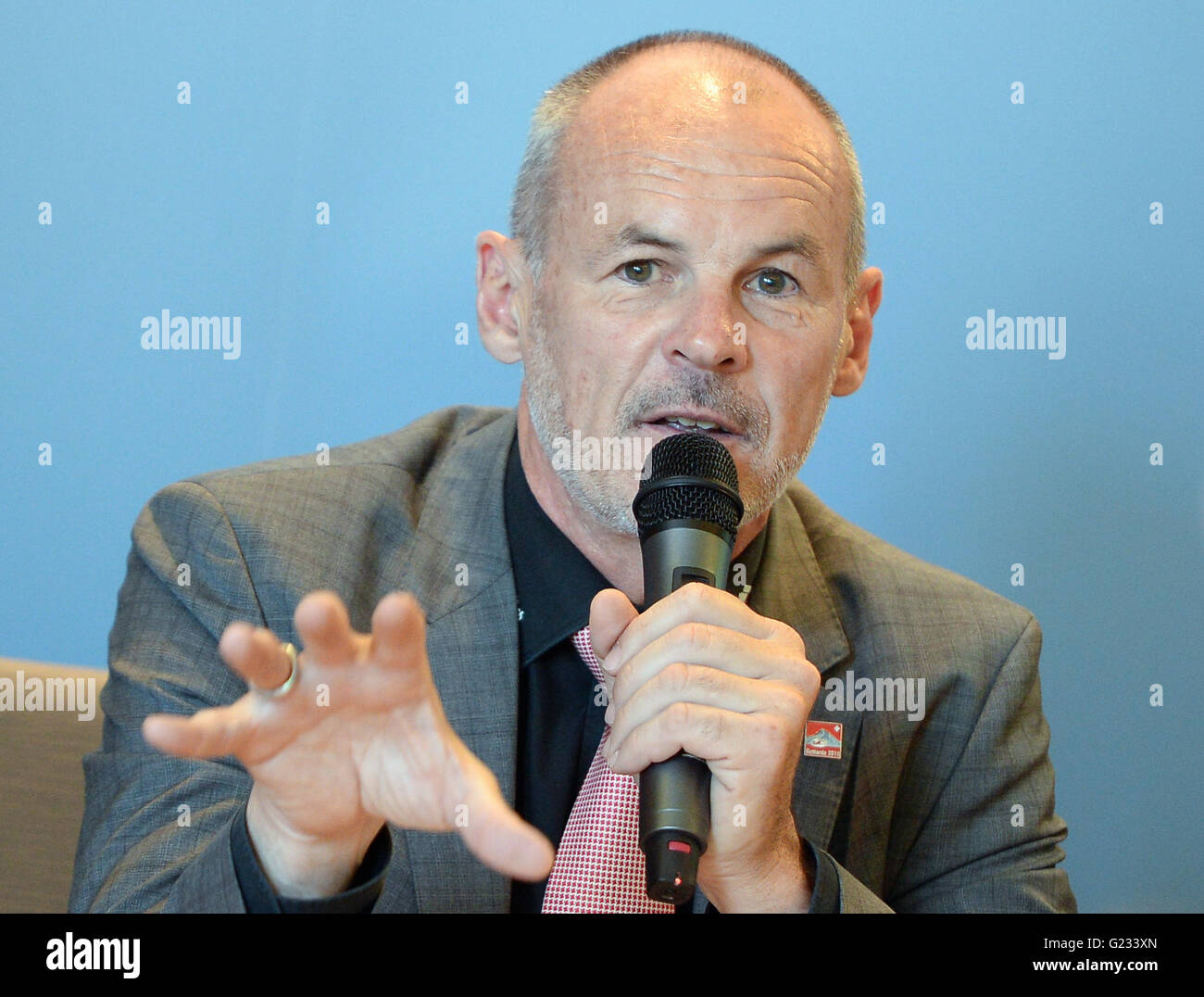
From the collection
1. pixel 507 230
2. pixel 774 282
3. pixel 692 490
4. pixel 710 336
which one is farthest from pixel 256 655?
pixel 507 230

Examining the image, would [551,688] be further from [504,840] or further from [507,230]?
[507,230]

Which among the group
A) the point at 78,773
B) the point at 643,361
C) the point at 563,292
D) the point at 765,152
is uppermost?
the point at 765,152

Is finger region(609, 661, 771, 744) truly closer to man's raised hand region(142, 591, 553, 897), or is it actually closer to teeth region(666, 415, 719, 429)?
man's raised hand region(142, 591, 553, 897)

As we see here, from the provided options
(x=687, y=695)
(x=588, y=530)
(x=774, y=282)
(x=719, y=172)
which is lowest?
(x=687, y=695)

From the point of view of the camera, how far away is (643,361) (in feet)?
5.23

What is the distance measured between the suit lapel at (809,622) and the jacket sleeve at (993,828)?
7.2 inches

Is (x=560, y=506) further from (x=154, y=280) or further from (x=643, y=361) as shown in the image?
(x=154, y=280)

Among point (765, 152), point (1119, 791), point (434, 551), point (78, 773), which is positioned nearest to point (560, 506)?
point (434, 551)

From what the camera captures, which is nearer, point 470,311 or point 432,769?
point 432,769

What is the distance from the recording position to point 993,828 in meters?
1.75

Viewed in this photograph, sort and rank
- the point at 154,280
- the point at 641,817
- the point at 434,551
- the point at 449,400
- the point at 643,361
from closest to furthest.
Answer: the point at 641,817, the point at 643,361, the point at 434,551, the point at 154,280, the point at 449,400

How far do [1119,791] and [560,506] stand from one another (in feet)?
4.00

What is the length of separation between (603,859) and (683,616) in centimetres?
50
